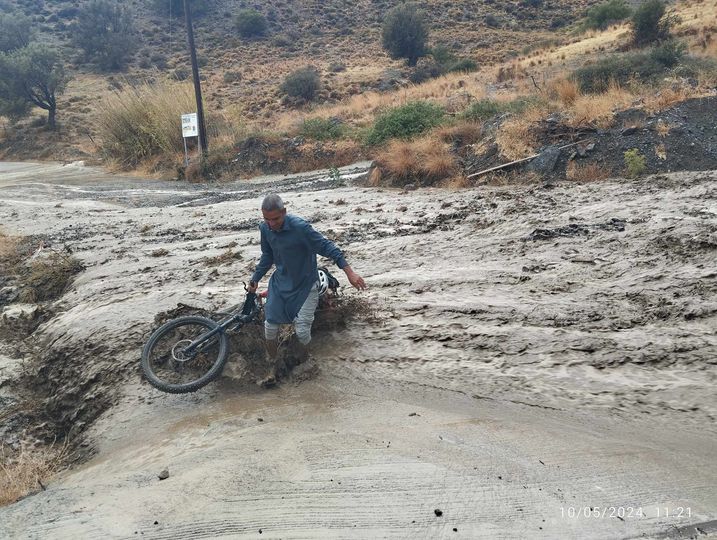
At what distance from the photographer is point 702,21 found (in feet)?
88.2

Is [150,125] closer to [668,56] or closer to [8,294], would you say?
[8,294]

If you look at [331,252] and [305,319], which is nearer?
[331,252]

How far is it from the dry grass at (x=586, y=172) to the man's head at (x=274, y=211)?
7303 millimetres

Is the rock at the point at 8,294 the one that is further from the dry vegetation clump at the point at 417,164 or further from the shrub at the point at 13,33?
the shrub at the point at 13,33

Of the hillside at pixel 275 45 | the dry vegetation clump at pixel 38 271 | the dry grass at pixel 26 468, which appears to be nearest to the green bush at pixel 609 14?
the hillside at pixel 275 45

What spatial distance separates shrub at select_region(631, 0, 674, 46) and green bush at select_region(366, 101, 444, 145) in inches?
623

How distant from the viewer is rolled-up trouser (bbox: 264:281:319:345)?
4.76 m

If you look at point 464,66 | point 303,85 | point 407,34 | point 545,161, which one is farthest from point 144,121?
point 407,34

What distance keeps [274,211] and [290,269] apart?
0.57 m

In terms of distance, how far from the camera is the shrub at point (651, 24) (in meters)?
26.2

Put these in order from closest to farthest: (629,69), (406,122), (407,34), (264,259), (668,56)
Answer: (264,259)
(406,122)
(629,69)
(668,56)
(407,34)

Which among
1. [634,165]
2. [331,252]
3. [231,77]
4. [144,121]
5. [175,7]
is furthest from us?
[175,7]

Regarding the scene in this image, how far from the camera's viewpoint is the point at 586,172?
998 cm

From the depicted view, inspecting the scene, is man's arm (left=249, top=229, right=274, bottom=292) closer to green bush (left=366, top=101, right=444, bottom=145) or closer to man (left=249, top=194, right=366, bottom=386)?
man (left=249, top=194, right=366, bottom=386)
